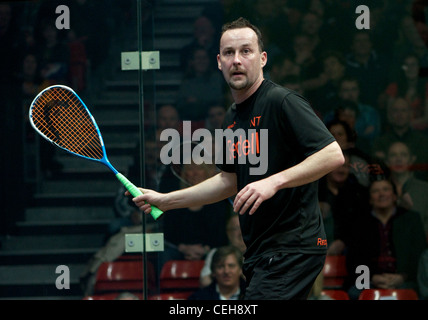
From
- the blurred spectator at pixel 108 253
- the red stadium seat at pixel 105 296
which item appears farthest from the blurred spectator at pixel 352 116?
the red stadium seat at pixel 105 296

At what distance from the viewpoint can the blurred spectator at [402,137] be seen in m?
4.04

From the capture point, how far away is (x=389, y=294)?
395 centimetres

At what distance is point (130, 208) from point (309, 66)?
122 centimetres

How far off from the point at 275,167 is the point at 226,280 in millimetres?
1486

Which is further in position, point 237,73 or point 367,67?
point 367,67

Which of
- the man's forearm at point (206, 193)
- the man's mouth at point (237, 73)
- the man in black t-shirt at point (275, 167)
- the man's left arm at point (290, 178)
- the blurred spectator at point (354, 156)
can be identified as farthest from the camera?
the blurred spectator at point (354, 156)

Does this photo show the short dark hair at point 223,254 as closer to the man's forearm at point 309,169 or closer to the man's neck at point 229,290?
the man's neck at point 229,290

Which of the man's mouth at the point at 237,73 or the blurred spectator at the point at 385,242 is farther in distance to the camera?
the blurred spectator at the point at 385,242

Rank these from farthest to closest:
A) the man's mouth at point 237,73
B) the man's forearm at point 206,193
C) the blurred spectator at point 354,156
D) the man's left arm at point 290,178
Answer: the blurred spectator at point 354,156 → the man's forearm at point 206,193 → the man's mouth at point 237,73 → the man's left arm at point 290,178

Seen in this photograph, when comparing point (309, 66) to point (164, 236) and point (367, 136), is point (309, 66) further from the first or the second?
point (164, 236)

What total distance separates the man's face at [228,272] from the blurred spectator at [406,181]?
937mm

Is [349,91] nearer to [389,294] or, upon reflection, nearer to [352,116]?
[352,116]

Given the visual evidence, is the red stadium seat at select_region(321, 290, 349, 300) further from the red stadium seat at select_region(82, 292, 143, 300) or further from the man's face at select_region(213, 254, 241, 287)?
the red stadium seat at select_region(82, 292, 143, 300)

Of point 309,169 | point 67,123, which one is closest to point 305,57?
point 67,123
